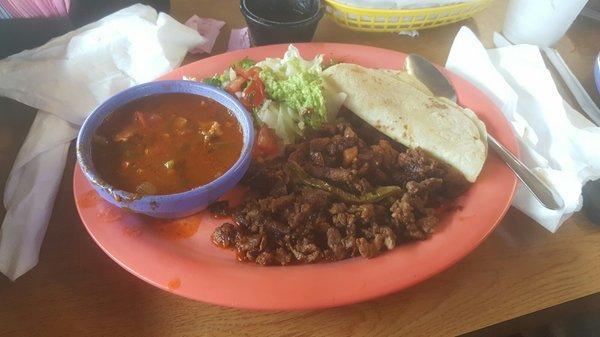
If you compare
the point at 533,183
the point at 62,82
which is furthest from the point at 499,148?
the point at 62,82

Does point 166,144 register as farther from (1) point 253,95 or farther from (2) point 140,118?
(1) point 253,95

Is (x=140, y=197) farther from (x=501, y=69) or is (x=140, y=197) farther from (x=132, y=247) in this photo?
(x=501, y=69)

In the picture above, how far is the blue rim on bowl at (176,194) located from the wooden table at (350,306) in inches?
11.5

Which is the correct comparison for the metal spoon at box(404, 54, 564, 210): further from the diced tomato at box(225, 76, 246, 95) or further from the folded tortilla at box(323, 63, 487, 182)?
Result: the diced tomato at box(225, 76, 246, 95)

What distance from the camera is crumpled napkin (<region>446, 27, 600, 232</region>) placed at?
179cm

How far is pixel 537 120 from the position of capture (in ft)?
6.97

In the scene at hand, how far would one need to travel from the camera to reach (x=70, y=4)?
7.82 feet

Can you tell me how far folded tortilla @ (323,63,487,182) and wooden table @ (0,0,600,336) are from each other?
12.9 inches

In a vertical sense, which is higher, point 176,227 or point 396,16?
point 396,16

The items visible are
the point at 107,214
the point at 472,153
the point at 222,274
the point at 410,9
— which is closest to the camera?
the point at 222,274

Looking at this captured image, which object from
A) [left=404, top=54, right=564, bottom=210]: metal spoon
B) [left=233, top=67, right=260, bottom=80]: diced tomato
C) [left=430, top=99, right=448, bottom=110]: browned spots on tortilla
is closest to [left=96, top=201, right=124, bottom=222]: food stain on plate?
[left=233, top=67, right=260, bottom=80]: diced tomato

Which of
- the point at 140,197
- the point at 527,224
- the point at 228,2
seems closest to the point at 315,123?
the point at 140,197

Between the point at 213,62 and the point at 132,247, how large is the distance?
108 cm

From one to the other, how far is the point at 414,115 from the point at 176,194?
3.39 feet
